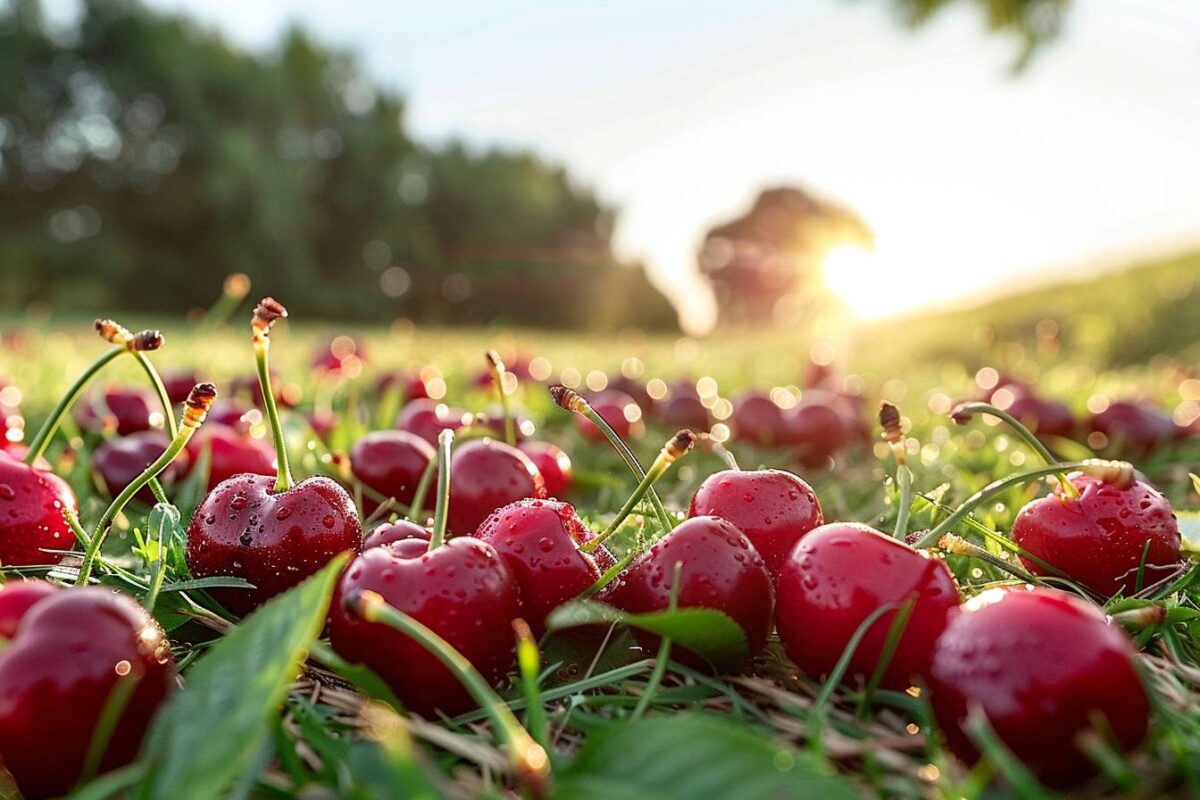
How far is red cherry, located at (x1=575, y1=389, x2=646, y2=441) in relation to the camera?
2250 millimetres

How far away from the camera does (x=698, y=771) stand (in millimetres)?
604

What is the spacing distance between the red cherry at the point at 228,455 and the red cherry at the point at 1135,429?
2.00 m

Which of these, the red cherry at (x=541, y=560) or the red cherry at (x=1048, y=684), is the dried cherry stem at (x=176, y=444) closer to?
the red cherry at (x=541, y=560)

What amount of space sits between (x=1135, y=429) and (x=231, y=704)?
234 cm

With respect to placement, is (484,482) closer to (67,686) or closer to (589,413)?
(589,413)

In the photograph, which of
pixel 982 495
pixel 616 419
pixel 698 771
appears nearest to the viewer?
pixel 698 771

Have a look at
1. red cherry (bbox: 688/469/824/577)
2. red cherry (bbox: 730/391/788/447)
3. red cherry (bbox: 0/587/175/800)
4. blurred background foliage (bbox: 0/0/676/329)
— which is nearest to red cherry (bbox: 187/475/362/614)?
red cherry (bbox: 0/587/175/800)

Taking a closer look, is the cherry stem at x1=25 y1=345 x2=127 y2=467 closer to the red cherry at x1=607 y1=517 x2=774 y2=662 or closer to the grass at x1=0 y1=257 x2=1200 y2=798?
the grass at x1=0 y1=257 x2=1200 y2=798

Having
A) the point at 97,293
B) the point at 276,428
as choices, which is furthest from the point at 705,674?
the point at 97,293

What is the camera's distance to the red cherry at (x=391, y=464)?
153 centimetres

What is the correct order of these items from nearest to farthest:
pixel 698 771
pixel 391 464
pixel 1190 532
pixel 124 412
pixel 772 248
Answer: pixel 698 771 → pixel 1190 532 → pixel 391 464 → pixel 124 412 → pixel 772 248

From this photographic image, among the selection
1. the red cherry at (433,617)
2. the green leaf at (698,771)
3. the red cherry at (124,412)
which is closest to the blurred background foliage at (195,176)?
the red cherry at (124,412)

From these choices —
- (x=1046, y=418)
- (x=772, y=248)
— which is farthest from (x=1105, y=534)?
(x=772, y=248)

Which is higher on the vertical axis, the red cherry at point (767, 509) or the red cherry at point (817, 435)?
the red cherry at point (767, 509)
